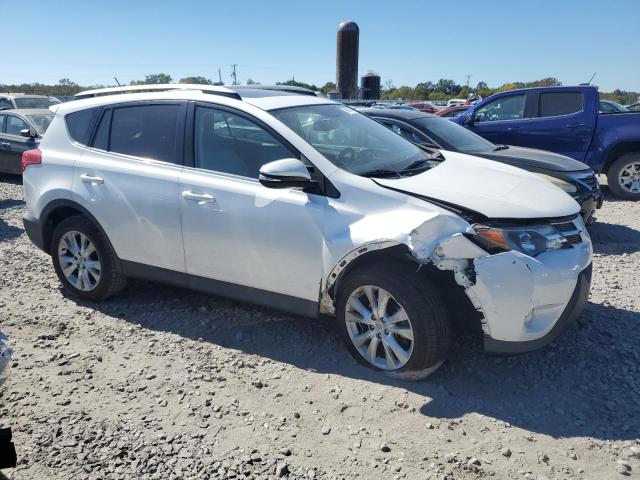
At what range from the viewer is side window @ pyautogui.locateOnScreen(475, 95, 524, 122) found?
30.1 feet

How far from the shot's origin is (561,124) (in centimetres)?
881

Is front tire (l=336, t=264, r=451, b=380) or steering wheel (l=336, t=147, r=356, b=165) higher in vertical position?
steering wheel (l=336, t=147, r=356, b=165)

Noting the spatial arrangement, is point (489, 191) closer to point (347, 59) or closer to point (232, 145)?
point (232, 145)

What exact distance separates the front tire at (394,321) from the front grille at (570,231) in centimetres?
90

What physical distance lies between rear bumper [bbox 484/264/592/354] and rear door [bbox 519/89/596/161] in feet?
20.9

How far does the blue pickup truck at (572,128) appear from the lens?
28.3 feet

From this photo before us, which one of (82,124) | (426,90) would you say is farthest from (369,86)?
(426,90)

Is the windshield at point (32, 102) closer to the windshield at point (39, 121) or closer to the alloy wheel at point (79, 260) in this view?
the windshield at point (39, 121)

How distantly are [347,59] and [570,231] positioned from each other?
510 inches

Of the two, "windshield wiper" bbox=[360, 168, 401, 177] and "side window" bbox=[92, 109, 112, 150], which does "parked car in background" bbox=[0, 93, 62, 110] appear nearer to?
"side window" bbox=[92, 109, 112, 150]

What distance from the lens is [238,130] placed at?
3762 millimetres

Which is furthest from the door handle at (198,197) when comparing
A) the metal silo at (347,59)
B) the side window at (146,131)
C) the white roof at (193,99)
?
the metal silo at (347,59)

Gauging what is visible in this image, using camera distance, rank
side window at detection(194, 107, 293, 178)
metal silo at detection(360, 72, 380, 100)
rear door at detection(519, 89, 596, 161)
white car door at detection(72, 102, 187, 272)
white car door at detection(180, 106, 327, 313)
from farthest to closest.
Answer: metal silo at detection(360, 72, 380, 100) → rear door at detection(519, 89, 596, 161) → white car door at detection(72, 102, 187, 272) → side window at detection(194, 107, 293, 178) → white car door at detection(180, 106, 327, 313)

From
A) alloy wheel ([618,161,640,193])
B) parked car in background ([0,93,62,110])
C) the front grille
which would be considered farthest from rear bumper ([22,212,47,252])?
parked car in background ([0,93,62,110])
